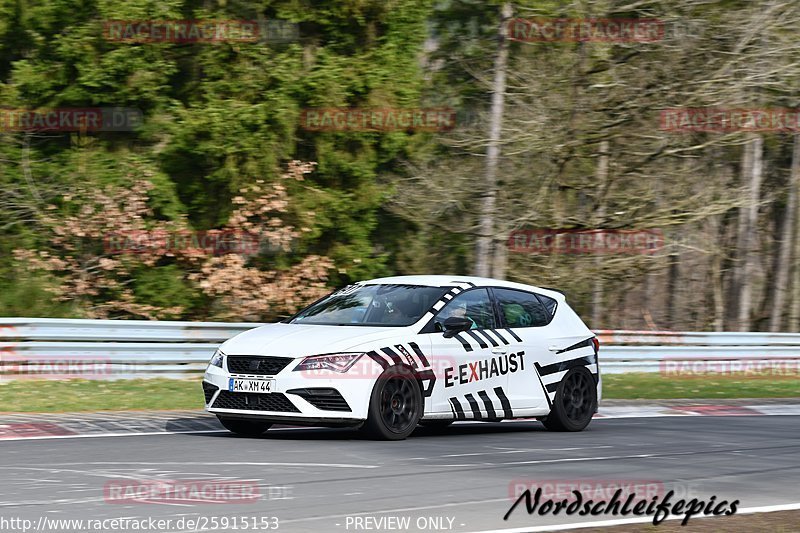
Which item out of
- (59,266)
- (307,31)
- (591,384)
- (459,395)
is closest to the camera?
(459,395)

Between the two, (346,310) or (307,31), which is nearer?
(346,310)

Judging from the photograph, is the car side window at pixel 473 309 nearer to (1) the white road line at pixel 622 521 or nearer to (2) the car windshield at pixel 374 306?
(2) the car windshield at pixel 374 306

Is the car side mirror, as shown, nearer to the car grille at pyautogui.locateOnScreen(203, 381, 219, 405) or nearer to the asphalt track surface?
the asphalt track surface

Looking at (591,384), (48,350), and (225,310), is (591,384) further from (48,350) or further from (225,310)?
(225,310)

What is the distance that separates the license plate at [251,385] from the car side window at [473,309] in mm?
1988

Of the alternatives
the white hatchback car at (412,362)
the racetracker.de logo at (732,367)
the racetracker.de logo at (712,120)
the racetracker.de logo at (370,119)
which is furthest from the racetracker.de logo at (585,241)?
the white hatchback car at (412,362)

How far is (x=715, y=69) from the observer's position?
87.6 ft

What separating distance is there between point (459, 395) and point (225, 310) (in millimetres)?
13405

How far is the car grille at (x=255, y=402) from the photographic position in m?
11.7

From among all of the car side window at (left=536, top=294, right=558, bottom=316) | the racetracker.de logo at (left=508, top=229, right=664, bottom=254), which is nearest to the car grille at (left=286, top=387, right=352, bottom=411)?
the car side window at (left=536, top=294, right=558, bottom=316)

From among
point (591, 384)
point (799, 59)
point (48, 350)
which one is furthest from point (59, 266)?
point (799, 59)

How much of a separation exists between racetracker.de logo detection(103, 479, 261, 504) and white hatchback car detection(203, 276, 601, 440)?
277 centimetres

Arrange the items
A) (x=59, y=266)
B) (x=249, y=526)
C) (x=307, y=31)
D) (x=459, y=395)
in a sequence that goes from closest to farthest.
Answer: (x=249, y=526) < (x=459, y=395) < (x=59, y=266) < (x=307, y=31)

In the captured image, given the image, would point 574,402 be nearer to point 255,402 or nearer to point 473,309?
point 473,309
